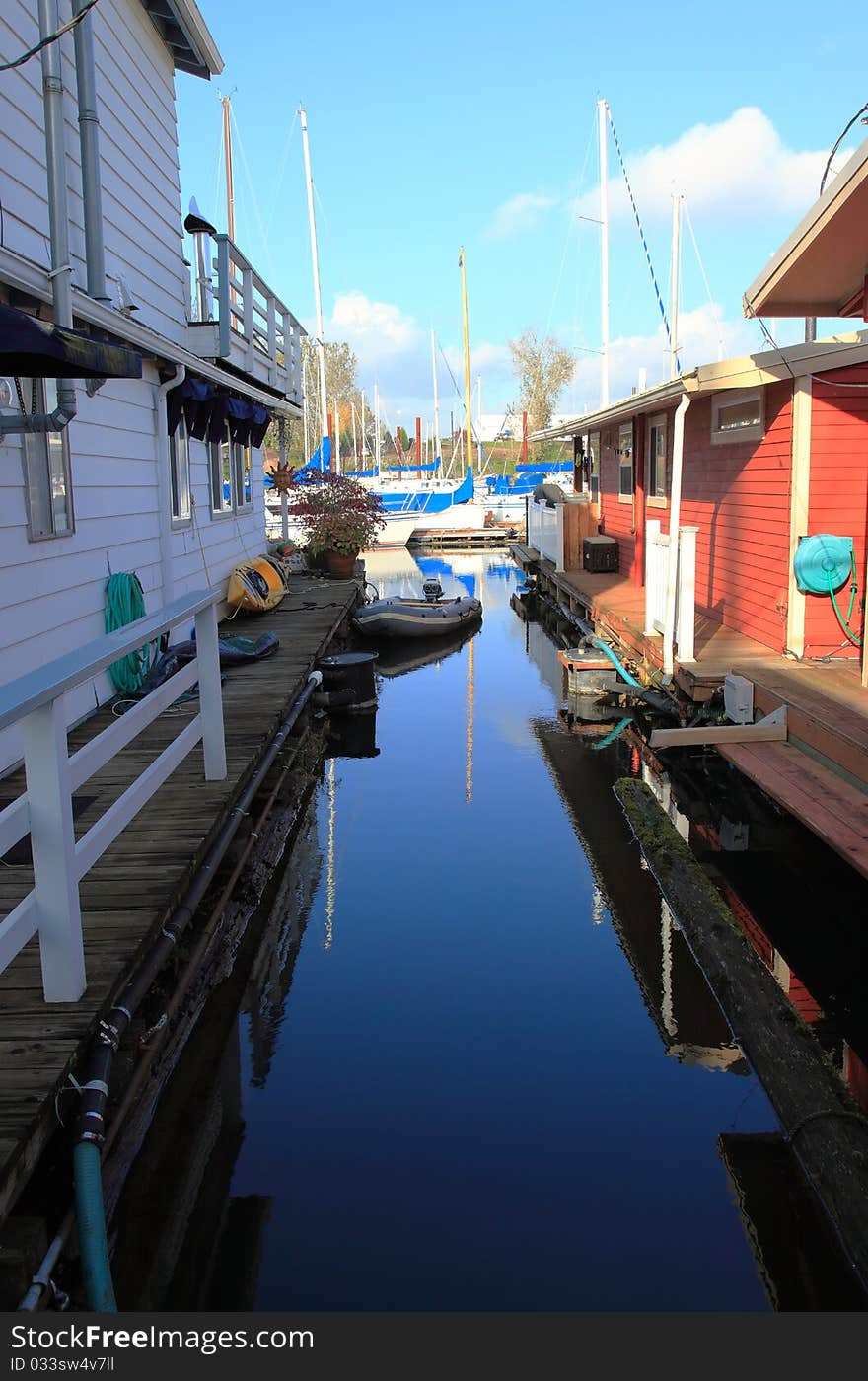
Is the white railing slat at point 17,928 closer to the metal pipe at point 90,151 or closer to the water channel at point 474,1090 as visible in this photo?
the water channel at point 474,1090

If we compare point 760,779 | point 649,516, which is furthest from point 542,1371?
point 649,516

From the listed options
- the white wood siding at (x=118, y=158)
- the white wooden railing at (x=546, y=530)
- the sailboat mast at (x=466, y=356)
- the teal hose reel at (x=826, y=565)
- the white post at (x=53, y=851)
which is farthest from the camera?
the sailboat mast at (x=466, y=356)

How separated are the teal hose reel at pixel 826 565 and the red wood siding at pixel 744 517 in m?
0.41

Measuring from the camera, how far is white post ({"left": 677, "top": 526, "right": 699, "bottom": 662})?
9539 millimetres

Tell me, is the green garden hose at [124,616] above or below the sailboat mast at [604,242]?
below

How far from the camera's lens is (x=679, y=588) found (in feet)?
32.4

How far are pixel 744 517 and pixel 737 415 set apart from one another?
1015 millimetres

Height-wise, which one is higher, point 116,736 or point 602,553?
point 602,553

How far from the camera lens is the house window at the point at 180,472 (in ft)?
38.0

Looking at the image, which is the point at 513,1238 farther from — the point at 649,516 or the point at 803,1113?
the point at 649,516

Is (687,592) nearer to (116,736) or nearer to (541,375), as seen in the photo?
(116,736)

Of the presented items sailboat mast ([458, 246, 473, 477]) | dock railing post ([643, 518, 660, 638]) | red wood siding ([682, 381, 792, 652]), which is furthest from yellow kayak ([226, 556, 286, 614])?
sailboat mast ([458, 246, 473, 477])

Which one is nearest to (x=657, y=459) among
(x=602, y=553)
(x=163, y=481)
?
(x=602, y=553)

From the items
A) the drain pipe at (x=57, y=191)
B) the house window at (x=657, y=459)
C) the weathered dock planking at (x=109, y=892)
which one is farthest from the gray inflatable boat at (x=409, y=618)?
the drain pipe at (x=57, y=191)
